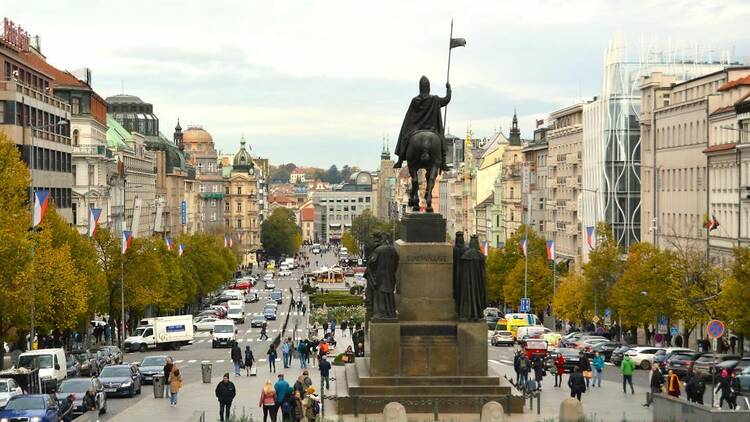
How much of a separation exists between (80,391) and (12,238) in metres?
9.86

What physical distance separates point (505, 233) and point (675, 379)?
143 meters

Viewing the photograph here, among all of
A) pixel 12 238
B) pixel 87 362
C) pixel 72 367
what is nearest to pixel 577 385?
pixel 12 238

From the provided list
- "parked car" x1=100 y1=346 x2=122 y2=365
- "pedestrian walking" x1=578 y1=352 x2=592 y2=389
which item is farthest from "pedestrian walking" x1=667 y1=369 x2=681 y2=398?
"parked car" x1=100 y1=346 x2=122 y2=365

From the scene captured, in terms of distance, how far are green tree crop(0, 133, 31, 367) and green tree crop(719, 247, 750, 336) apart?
27.7m

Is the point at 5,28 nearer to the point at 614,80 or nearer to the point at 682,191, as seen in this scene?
the point at 682,191

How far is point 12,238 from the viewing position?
60.2m

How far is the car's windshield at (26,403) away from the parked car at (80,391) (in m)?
5.22

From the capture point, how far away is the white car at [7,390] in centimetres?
4922

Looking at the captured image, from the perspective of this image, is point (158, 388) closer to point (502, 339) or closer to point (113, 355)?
point (113, 355)

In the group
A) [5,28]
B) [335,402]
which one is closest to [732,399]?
[335,402]

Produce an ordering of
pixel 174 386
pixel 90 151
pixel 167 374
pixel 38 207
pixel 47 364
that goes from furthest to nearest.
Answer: pixel 90 151 < pixel 38 207 < pixel 47 364 < pixel 167 374 < pixel 174 386

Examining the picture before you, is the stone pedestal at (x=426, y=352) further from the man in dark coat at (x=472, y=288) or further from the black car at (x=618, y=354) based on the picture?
the black car at (x=618, y=354)

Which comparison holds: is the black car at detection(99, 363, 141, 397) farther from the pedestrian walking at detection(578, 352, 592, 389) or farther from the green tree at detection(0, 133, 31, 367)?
the pedestrian walking at detection(578, 352, 592, 389)

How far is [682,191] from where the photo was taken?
109m
